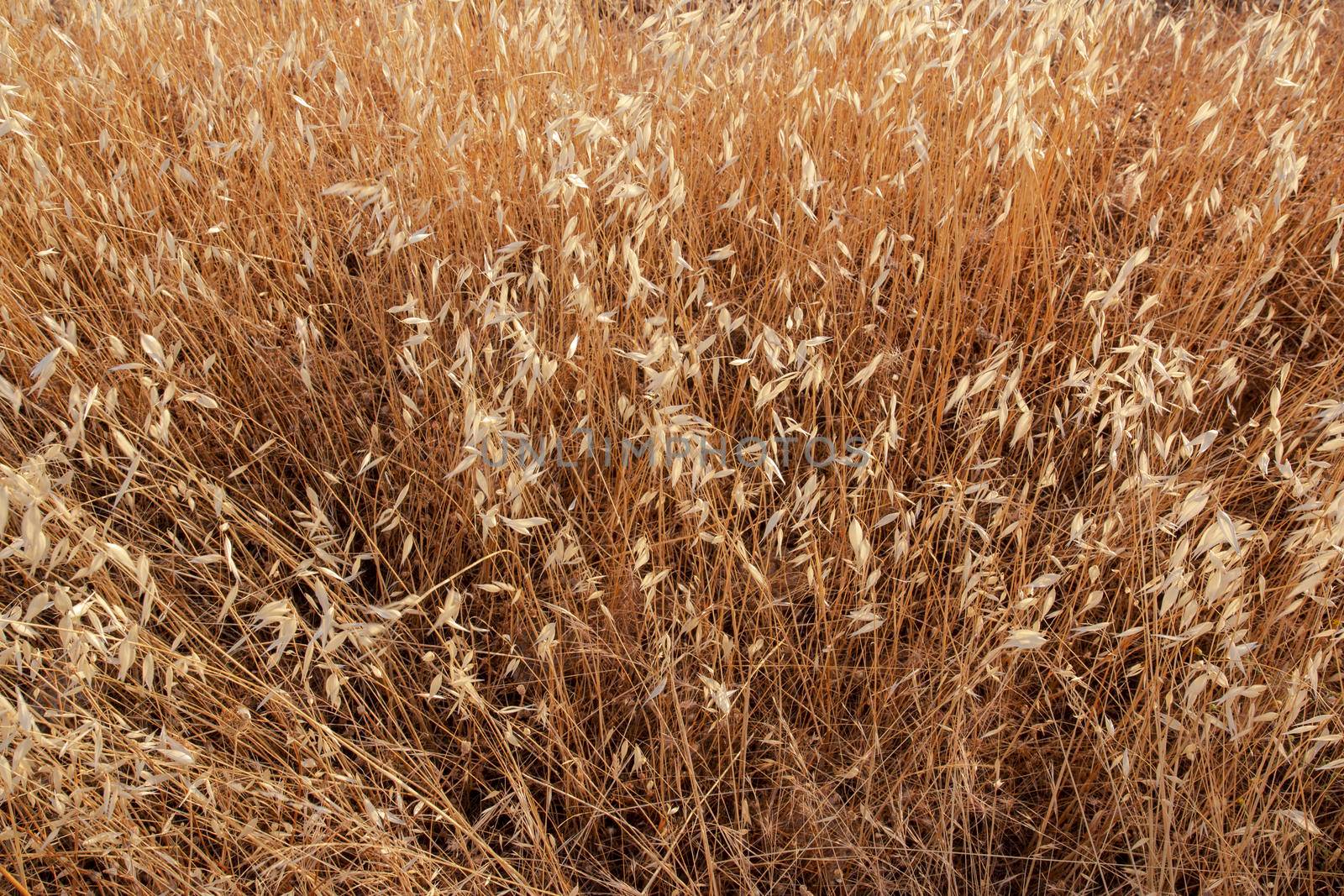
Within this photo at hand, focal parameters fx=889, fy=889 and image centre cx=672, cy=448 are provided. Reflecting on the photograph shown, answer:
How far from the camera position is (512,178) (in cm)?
177

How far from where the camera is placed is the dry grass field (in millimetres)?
1141

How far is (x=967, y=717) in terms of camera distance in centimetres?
126

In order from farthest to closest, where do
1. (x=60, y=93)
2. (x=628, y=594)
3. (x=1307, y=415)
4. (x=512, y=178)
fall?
(x=60, y=93)
(x=512, y=178)
(x=1307, y=415)
(x=628, y=594)

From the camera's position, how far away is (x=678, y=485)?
4.44 ft

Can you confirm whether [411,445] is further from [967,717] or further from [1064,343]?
[1064,343]

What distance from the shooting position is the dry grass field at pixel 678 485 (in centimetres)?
114

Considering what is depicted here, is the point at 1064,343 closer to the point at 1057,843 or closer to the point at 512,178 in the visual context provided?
the point at 1057,843

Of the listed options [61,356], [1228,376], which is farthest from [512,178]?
[1228,376]

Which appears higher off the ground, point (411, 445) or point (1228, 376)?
point (1228, 376)

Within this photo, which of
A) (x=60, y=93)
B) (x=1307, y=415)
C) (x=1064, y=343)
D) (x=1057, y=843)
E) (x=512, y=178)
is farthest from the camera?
(x=60, y=93)

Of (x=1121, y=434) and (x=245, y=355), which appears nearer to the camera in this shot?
(x=1121, y=434)

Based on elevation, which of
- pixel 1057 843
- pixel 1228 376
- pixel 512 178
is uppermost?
pixel 512 178

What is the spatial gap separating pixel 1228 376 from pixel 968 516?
0.57 m

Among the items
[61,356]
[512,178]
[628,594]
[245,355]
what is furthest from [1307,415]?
[61,356]
